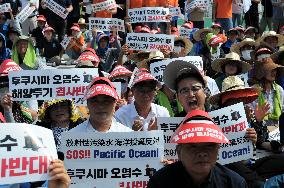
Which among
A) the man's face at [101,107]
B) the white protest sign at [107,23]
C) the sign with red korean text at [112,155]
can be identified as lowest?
the sign with red korean text at [112,155]

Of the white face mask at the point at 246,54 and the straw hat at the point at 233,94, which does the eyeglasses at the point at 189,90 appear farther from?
the white face mask at the point at 246,54

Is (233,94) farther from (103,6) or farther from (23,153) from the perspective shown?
(103,6)

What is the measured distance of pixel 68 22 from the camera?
17.6 metres

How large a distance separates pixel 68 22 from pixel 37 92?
1127cm

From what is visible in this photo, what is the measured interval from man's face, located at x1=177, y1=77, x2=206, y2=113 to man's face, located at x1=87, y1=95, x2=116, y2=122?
55 cm

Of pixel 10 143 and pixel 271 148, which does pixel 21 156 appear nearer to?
pixel 10 143

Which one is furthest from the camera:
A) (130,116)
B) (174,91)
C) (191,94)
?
(130,116)

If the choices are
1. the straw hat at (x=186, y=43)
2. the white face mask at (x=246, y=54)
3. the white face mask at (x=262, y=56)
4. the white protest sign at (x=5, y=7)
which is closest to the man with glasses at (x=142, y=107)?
the white face mask at (x=262, y=56)

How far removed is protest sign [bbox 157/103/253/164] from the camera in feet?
16.3

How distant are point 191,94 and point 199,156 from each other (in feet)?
4.61

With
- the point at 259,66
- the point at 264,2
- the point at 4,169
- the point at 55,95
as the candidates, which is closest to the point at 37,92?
the point at 55,95

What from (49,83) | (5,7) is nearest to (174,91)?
(49,83)

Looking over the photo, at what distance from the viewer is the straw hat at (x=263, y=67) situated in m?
8.93

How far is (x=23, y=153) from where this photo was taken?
11.6 ft
